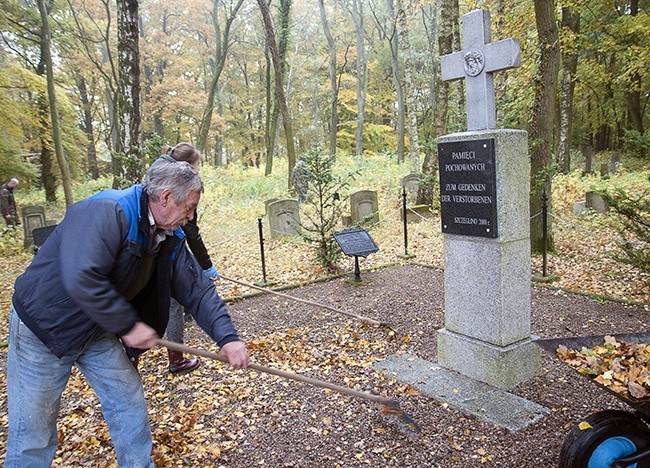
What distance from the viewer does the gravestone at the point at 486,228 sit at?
383 centimetres

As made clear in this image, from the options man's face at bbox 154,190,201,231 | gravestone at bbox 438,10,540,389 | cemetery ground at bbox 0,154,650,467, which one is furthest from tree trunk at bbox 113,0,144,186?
man's face at bbox 154,190,201,231

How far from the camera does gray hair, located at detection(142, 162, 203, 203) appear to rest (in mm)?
2272

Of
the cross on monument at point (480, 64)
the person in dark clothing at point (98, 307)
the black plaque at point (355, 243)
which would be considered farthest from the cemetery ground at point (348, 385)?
the cross on monument at point (480, 64)

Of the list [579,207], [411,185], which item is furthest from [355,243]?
[411,185]

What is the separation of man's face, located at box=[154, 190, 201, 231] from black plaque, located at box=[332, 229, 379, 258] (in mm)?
4864

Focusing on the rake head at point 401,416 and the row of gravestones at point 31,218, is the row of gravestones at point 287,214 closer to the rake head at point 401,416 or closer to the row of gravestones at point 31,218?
the row of gravestones at point 31,218

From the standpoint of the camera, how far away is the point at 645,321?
5.22m

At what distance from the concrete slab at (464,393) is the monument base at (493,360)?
0.08 m

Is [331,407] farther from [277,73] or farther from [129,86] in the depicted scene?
[277,73]

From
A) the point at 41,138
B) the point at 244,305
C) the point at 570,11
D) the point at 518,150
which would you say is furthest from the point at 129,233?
the point at 41,138

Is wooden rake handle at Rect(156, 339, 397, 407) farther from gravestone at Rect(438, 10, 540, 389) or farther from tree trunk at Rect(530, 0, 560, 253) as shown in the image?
tree trunk at Rect(530, 0, 560, 253)

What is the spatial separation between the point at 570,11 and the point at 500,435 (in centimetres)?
1433

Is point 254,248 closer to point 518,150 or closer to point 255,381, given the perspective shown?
point 255,381

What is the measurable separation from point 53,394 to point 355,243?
5.32 meters
